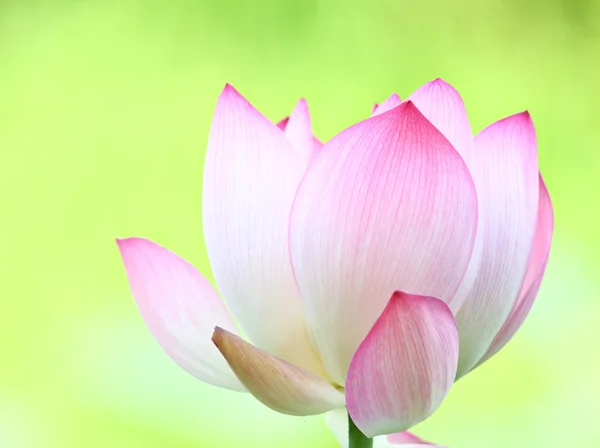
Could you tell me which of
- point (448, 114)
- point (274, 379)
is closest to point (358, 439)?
point (274, 379)

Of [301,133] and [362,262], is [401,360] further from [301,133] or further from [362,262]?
[301,133]

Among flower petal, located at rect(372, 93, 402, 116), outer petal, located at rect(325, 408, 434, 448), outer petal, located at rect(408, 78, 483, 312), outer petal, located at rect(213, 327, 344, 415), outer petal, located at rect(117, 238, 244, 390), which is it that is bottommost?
outer petal, located at rect(325, 408, 434, 448)

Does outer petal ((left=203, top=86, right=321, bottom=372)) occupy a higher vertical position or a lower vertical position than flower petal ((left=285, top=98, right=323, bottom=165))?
lower

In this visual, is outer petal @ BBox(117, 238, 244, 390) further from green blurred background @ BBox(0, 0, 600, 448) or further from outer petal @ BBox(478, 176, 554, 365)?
green blurred background @ BBox(0, 0, 600, 448)

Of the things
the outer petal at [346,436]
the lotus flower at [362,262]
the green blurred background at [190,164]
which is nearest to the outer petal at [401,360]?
the lotus flower at [362,262]

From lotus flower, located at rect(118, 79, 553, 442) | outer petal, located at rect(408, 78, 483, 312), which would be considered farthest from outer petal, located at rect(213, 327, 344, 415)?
outer petal, located at rect(408, 78, 483, 312)

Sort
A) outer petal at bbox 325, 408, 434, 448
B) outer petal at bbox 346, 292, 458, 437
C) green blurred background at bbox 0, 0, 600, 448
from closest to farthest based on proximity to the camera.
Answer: outer petal at bbox 346, 292, 458, 437 < outer petal at bbox 325, 408, 434, 448 < green blurred background at bbox 0, 0, 600, 448
